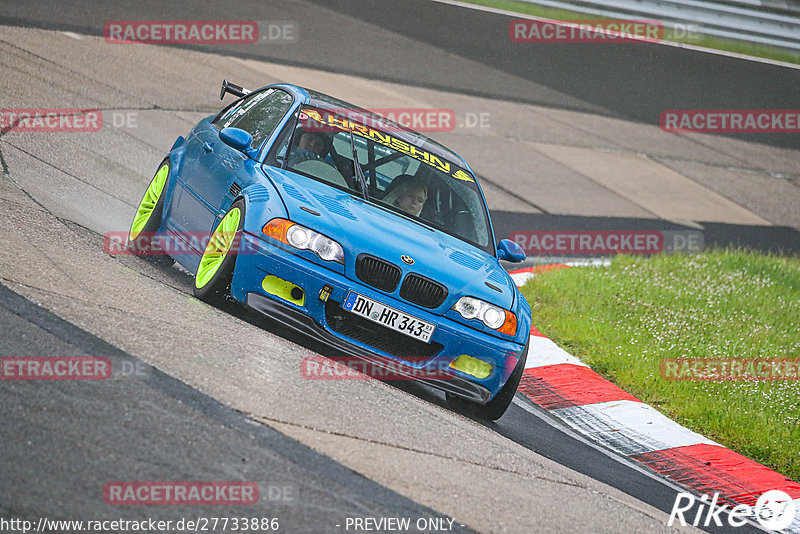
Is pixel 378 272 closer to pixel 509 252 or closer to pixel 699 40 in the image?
pixel 509 252

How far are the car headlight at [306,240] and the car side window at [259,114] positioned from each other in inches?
49.4

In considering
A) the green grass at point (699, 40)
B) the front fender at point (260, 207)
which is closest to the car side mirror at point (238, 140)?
the front fender at point (260, 207)

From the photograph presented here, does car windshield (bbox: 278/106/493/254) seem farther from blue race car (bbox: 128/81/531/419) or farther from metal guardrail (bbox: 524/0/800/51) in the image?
metal guardrail (bbox: 524/0/800/51)

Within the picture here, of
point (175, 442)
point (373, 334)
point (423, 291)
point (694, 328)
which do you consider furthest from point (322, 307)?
point (694, 328)

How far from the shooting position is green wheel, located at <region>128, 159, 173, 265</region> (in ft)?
23.6

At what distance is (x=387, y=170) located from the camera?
22.2 feet

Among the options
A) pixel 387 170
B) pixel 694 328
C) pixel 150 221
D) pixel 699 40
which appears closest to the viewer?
pixel 387 170

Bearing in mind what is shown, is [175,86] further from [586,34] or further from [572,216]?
[586,34]

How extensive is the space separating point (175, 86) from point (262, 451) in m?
9.82

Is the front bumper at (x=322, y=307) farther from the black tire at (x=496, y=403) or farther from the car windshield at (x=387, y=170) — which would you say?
the car windshield at (x=387, y=170)

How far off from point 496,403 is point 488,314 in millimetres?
595

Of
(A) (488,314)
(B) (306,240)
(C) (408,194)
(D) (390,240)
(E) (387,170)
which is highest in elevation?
(E) (387,170)

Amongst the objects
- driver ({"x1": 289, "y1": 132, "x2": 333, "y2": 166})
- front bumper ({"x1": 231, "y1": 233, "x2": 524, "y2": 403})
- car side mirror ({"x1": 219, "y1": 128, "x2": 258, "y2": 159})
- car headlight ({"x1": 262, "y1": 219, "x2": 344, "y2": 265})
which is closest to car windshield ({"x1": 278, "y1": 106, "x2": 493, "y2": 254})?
driver ({"x1": 289, "y1": 132, "x2": 333, "y2": 166})

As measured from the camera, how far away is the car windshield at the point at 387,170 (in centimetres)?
657
